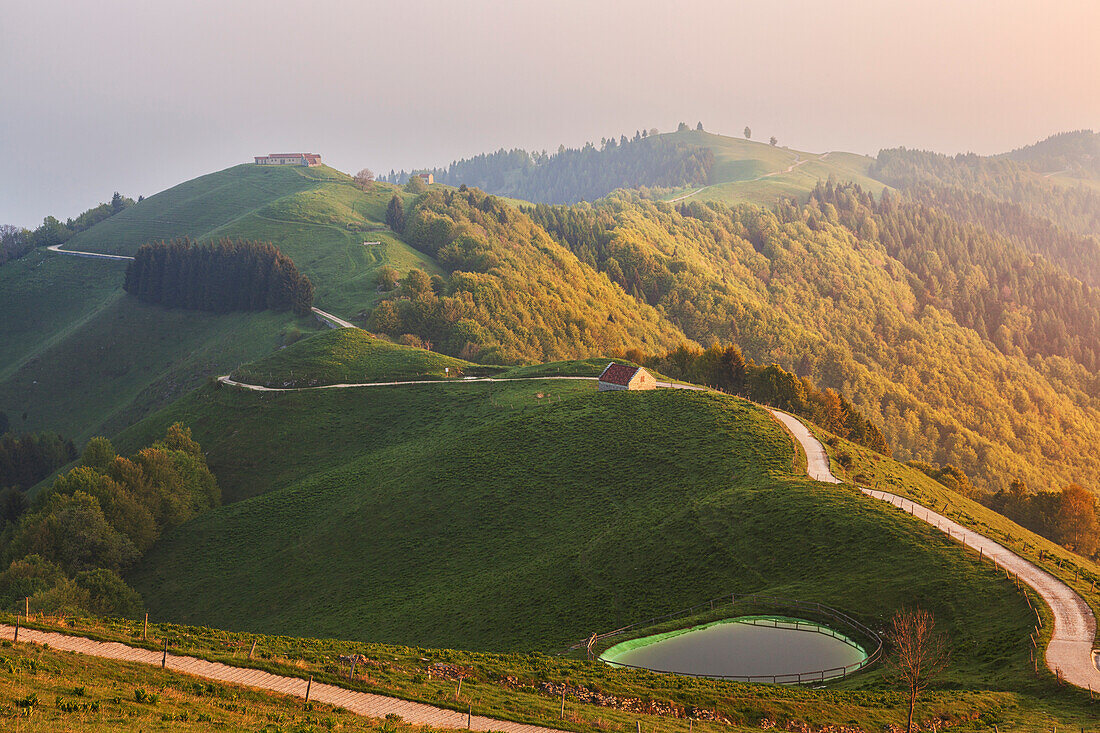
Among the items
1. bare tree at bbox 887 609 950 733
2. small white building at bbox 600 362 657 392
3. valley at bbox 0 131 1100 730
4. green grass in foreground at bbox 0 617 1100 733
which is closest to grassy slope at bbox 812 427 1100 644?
valley at bbox 0 131 1100 730

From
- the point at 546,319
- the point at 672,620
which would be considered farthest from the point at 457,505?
the point at 546,319

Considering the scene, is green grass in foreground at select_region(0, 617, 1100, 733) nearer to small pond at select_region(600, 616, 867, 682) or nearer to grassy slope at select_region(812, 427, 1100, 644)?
small pond at select_region(600, 616, 867, 682)

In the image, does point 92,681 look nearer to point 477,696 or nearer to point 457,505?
point 477,696

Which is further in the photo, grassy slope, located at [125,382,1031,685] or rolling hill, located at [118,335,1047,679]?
rolling hill, located at [118,335,1047,679]

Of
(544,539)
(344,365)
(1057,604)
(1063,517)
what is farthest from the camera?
(344,365)

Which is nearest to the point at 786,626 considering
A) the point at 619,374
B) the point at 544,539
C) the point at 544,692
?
the point at 544,692

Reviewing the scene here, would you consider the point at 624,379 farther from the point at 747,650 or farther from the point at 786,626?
the point at 747,650
